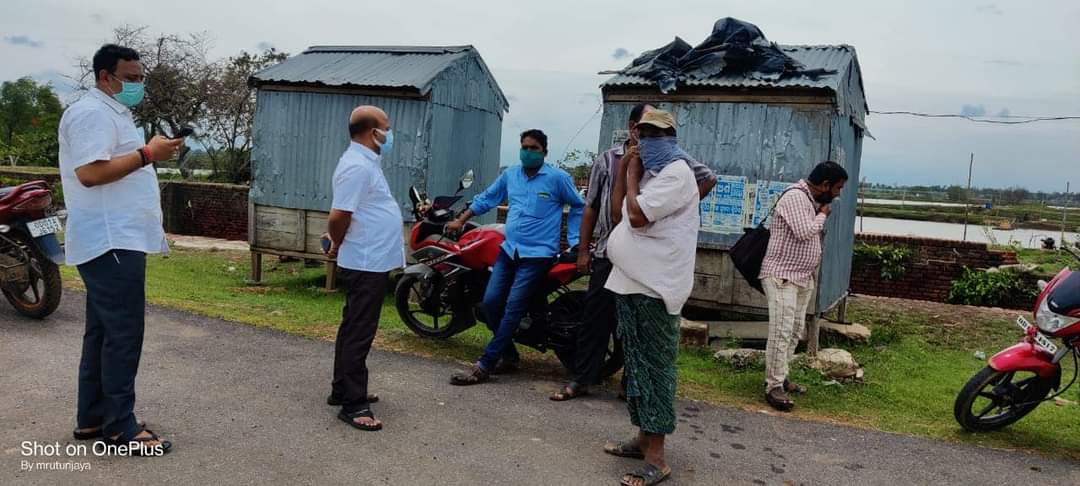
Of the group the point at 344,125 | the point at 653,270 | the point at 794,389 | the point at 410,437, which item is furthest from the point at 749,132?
the point at 344,125

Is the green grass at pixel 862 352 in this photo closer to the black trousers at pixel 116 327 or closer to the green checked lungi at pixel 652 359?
the green checked lungi at pixel 652 359

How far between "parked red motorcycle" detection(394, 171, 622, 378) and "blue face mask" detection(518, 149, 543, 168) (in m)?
0.65

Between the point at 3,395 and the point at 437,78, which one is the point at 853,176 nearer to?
the point at 437,78

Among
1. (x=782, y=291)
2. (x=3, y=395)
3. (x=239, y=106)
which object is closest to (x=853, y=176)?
(x=782, y=291)

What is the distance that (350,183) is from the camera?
3959 mm

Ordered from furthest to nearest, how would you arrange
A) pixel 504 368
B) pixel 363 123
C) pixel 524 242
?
pixel 504 368
pixel 524 242
pixel 363 123

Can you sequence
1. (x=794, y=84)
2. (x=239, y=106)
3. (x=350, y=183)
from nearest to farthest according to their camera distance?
(x=350, y=183) → (x=794, y=84) → (x=239, y=106)

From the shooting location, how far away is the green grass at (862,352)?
4.93 m

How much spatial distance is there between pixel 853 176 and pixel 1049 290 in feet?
10.6

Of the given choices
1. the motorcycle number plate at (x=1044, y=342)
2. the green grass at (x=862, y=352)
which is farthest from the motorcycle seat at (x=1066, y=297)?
the green grass at (x=862, y=352)

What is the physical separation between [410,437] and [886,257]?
8207mm

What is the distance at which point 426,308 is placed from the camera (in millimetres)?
6066

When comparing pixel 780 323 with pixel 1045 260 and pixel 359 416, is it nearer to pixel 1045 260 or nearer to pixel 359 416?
pixel 359 416

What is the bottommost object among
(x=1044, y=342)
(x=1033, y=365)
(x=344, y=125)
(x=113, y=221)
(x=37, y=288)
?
(x=37, y=288)
